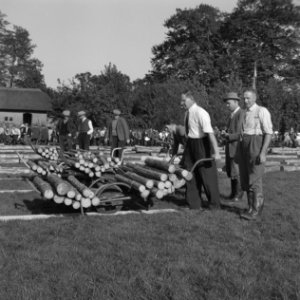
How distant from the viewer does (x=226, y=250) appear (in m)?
4.86

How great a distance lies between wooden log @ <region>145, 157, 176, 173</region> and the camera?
6.70 m

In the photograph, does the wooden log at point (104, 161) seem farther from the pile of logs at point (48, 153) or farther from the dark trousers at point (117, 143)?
the dark trousers at point (117, 143)

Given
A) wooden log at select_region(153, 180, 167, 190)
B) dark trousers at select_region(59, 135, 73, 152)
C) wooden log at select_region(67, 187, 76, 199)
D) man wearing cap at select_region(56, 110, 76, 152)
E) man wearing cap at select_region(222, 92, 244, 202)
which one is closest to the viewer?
wooden log at select_region(67, 187, 76, 199)

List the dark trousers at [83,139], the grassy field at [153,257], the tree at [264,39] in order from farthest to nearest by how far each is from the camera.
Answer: the tree at [264,39]
the dark trousers at [83,139]
the grassy field at [153,257]

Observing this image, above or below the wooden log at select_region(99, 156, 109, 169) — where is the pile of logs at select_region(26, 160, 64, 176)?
below

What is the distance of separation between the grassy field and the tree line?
28.2 meters

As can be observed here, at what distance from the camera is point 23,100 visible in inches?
2516

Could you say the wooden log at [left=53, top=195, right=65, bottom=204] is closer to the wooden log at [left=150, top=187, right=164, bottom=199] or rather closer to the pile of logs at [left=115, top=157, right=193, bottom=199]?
the pile of logs at [left=115, top=157, right=193, bottom=199]

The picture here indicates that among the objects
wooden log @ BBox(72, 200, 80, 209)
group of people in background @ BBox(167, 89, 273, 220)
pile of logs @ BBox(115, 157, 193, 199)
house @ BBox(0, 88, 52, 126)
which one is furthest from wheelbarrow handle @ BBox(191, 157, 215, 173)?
house @ BBox(0, 88, 52, 126)

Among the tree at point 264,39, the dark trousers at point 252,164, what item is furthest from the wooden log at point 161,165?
the tree at point 264,39

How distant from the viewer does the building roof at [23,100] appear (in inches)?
2483

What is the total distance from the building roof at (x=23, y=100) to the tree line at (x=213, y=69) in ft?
51.1

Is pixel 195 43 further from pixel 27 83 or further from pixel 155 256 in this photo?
pixel 155 256

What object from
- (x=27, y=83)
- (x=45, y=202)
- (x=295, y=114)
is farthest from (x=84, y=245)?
(x=27, y=83)
